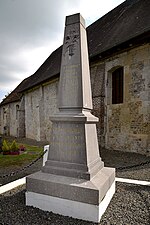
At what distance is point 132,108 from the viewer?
798 centimetres

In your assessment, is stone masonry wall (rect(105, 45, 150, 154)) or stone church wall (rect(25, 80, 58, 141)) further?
stone church wall (rect(25, 80, 58, 141))

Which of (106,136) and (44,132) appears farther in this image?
(44,132)

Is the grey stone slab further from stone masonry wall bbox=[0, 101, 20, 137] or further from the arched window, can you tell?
stone masonry wall bbox=[0, 101, 20, 137]

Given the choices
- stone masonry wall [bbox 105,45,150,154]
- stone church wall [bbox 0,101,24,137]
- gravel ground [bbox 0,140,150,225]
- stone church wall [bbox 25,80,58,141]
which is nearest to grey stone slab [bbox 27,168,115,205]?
gravel ground [bbox 0,140,150,225]

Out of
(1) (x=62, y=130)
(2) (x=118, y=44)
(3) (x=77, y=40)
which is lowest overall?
(1) (x=62, y=130)

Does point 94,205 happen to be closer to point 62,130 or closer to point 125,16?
point 62,130

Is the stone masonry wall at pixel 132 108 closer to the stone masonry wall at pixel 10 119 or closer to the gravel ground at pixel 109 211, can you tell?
the gravel ground at pixel 109 211

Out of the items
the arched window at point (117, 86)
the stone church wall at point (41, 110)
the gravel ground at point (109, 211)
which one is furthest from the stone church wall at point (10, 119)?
the gravel ground at point (109, 211)

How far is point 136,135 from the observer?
25.4 feet

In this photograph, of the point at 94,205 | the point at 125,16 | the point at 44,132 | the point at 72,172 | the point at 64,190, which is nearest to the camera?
the point at 94,205

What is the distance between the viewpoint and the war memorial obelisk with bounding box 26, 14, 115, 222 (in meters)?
2.40

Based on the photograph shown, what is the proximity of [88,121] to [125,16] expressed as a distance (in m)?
9.77

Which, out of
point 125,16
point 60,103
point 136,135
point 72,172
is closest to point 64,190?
point 72,172

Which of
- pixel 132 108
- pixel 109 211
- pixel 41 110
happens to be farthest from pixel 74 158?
pixel 41 110
